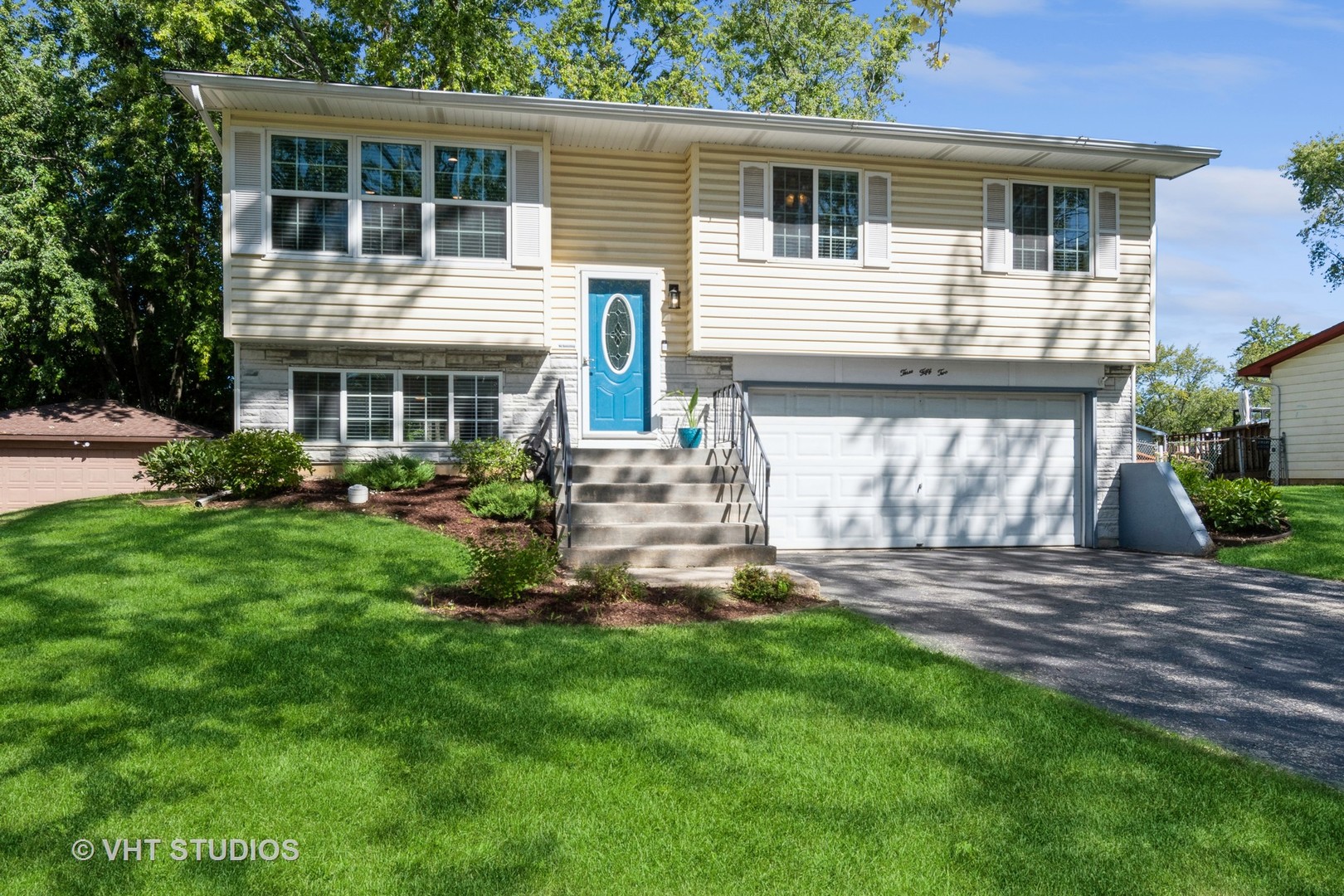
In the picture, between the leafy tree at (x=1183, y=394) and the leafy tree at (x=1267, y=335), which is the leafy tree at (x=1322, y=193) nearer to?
the leafy tree at (x=1183, y=394)

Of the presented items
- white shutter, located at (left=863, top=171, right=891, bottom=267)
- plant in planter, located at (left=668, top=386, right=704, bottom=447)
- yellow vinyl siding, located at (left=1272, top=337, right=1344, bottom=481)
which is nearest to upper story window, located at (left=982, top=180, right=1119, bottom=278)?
white shutter, located at (left=863, top=171, right=891, bottom=267)

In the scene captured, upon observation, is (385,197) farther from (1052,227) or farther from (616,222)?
(1052,227)

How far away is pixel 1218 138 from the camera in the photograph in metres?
12.2

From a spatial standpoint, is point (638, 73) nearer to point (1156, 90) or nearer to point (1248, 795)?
point (1156, 90)

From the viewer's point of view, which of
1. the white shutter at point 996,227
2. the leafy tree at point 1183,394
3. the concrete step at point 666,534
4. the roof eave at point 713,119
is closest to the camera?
the concrete step at point 666,534

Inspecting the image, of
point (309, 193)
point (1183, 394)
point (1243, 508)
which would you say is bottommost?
point (1243, 508)

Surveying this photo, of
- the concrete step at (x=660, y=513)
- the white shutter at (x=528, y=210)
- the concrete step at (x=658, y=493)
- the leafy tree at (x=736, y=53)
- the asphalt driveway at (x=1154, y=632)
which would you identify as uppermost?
the leafy tree at (x=736, y=53)

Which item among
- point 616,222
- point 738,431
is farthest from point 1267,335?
point 616,222

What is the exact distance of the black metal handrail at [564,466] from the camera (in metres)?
8.87

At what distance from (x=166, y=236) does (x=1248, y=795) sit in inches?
786

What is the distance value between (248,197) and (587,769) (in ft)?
31.1

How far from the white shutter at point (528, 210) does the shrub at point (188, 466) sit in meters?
4.28

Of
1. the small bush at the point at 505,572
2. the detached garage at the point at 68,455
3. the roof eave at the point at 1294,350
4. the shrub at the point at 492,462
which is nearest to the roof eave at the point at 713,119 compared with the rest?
the shrub at the point at 492,462

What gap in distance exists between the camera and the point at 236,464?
995 cm
